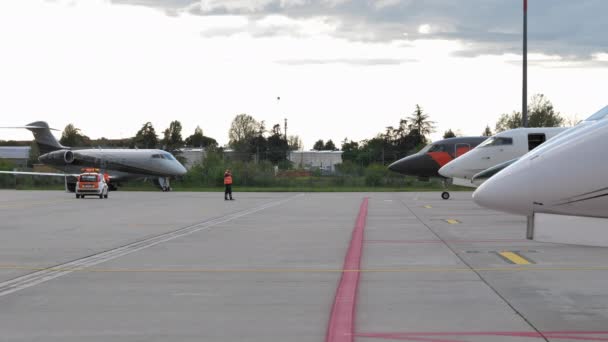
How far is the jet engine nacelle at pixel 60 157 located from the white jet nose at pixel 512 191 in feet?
183

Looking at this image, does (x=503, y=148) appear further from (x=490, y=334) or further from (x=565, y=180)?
(x=565, y=180)

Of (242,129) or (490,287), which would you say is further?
(242,129)

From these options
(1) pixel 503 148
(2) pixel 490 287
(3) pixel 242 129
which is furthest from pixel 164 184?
(3) pixel 242 129

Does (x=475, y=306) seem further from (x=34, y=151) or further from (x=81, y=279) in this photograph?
(x=34, y=151)

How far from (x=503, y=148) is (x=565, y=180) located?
931 inches

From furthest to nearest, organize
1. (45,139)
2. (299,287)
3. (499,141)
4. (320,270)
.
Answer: (45,139) < (499,141) < (320,270) < (299,287)

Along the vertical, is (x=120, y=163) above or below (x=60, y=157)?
below

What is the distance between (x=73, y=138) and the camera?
163 m

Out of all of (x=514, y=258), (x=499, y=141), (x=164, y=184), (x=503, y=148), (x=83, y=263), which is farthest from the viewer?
(x=164, y=184)

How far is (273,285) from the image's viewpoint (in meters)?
10.1

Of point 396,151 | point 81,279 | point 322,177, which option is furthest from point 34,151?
point 81,279

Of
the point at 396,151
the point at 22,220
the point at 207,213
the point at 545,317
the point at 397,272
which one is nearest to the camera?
the point at 545,317

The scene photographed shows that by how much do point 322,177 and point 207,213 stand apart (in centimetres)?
4225

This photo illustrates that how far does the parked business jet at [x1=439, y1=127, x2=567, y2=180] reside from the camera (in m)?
29.7
